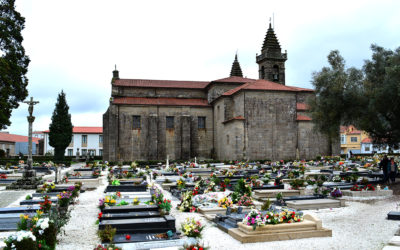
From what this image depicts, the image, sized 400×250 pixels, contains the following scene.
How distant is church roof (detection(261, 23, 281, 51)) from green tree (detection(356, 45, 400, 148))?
32257 millimetres

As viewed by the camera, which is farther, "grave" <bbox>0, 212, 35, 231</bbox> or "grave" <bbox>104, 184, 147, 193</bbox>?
"grave" <bbox>104, 184, 147, 193</bbox>

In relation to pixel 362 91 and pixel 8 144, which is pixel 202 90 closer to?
pixel 362 91

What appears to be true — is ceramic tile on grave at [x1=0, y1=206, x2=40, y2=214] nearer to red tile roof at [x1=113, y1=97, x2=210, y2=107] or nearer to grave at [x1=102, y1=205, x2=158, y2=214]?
grave at [x1=102, y1=205, x2=158, y2=214]

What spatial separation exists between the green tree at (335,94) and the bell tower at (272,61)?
98.0 feet

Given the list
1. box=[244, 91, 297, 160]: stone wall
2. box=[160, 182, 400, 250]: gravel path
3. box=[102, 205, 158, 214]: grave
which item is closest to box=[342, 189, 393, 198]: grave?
box=[160, 182, 400, 250]: gravel path

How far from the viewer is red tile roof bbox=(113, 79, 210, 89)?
45.8 meters

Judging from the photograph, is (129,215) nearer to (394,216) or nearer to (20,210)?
(20,210)

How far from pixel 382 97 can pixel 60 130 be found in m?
44.0

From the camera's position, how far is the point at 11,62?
98.5ft

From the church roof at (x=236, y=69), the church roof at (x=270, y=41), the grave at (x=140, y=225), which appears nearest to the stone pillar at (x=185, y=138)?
the church roof at (x=270, y=41)

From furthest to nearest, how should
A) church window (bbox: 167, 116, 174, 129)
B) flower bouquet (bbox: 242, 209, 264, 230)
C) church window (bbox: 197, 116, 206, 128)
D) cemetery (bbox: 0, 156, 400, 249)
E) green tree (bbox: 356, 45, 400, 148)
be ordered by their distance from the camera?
church window (bbox: 197, 116, 206, 128)
church window (bbox: 167, 116, 174, 129)
green tree (bbox: 356, 45, 400, 148)
flower bouquet (bbox: 242, 209, 264, 230)
cemetery (bbox: 0, 156, 400, 249)

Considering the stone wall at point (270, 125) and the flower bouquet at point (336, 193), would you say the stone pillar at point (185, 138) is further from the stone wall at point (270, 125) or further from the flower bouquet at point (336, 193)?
the flower bouquet at point (336, 193)

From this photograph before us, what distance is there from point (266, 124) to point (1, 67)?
26.0 metres

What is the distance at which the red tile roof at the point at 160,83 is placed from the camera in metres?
45.8
